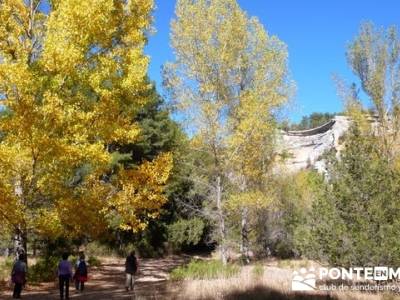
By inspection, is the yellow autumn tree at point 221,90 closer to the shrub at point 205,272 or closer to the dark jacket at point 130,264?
the shrub at point 205,272

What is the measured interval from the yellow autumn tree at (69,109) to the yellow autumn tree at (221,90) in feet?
17.5

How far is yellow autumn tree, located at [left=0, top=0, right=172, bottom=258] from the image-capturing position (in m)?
10.6

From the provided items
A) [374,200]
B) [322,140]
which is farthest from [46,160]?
[322,140]

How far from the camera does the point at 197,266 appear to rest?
15688 millimetres

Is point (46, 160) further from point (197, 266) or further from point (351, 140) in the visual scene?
point (351, 140)

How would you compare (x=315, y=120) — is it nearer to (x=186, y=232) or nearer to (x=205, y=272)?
(x=186, y=232)

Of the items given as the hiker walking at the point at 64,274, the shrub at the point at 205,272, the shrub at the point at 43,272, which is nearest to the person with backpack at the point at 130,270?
the shrub at the point at 205,272

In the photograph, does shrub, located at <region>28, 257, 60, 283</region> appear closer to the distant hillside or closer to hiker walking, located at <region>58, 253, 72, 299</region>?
hiker walking, located at <region>58, 253, 72, 299</region>

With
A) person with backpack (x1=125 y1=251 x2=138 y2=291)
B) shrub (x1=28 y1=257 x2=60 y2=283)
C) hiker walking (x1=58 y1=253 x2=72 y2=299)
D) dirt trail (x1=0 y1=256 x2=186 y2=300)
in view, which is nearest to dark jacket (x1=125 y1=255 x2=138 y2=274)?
person with backpack (x1=125 y1=251 x2=138 y2=291)

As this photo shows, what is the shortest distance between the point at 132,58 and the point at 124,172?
3.31m

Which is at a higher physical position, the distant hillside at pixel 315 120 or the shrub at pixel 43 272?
the distant hillside at pixel 315 120

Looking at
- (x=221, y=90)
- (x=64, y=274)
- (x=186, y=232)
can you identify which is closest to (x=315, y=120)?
(x=186, y=232)

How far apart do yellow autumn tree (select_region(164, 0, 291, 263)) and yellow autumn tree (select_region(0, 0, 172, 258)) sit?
5340 mm

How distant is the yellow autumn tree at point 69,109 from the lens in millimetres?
10625
